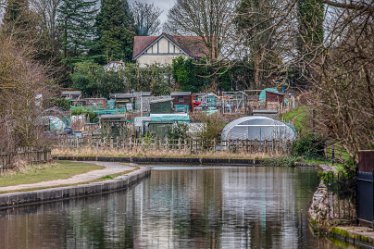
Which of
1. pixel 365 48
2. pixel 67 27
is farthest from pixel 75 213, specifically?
pixel 67 27

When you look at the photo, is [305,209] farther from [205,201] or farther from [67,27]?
[67,27]

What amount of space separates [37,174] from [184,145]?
2830 cm

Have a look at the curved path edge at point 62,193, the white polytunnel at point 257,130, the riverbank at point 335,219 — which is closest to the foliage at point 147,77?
the white polytunnel at point 257,130

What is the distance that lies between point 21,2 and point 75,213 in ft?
245

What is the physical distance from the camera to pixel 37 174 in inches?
1718

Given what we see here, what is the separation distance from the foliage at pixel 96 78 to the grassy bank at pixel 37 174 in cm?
5626

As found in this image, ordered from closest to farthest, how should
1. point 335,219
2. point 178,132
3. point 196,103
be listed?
point 335,219 → point 178,132 → point 196,103

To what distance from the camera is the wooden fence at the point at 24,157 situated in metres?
43.8

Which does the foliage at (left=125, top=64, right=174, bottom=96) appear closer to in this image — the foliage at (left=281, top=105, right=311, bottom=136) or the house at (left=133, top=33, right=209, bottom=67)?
the house at (left=133, top=33, right=209, bottom=67)

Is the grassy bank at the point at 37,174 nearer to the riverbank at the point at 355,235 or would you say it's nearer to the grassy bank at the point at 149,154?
the riverbank at the point at 355,235

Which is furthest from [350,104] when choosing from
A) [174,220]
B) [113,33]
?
[113,33]

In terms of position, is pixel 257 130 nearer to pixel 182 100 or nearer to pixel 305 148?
pixel 305 148

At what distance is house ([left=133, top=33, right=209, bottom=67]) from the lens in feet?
381

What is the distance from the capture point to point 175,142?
7288 cm
